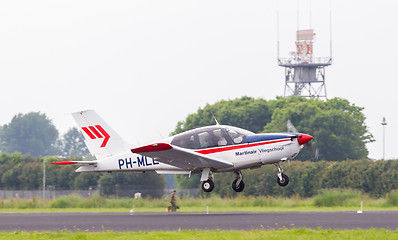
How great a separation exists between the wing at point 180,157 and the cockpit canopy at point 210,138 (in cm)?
54

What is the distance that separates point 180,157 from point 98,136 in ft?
17.7

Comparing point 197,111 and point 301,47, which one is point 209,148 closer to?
point 197,111

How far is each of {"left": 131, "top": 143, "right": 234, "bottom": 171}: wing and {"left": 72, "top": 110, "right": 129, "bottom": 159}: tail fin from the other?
321cm

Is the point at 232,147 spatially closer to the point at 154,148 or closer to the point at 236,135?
the point at 236,135

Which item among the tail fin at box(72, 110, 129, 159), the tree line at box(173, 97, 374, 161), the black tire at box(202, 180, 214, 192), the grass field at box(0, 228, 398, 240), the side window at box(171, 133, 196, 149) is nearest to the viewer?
the grass field at box(0, 228, 398, 240)

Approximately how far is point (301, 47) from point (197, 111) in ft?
83.3

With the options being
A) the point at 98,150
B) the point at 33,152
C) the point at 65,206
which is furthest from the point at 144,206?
the point at 33,152

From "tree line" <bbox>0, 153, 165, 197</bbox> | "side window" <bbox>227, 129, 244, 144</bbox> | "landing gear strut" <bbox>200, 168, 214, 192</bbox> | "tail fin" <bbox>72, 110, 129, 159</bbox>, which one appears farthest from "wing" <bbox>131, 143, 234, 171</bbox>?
"tree line" <bbox>0, 153, 165, 197</bbox>

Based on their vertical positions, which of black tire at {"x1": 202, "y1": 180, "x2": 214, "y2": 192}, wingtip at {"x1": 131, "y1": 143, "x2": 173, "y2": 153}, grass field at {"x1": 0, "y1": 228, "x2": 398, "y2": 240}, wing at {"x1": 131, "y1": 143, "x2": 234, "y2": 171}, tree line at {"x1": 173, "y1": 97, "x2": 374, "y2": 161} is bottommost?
grass field at {"x1": 0, "y1": 228, "x2": 398, "y2": 240}

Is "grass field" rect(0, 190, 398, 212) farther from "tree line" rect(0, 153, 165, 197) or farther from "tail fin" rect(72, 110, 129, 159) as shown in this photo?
"tail fin" rect(72, 110, 129, 159)

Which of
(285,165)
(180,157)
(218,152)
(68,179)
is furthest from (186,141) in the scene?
(68,179)

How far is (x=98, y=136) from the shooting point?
35.3 metres

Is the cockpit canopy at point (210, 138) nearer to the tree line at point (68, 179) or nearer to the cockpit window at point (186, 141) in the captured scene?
the cockpit window at point (186, 141)

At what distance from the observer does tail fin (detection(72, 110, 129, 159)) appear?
115ft
